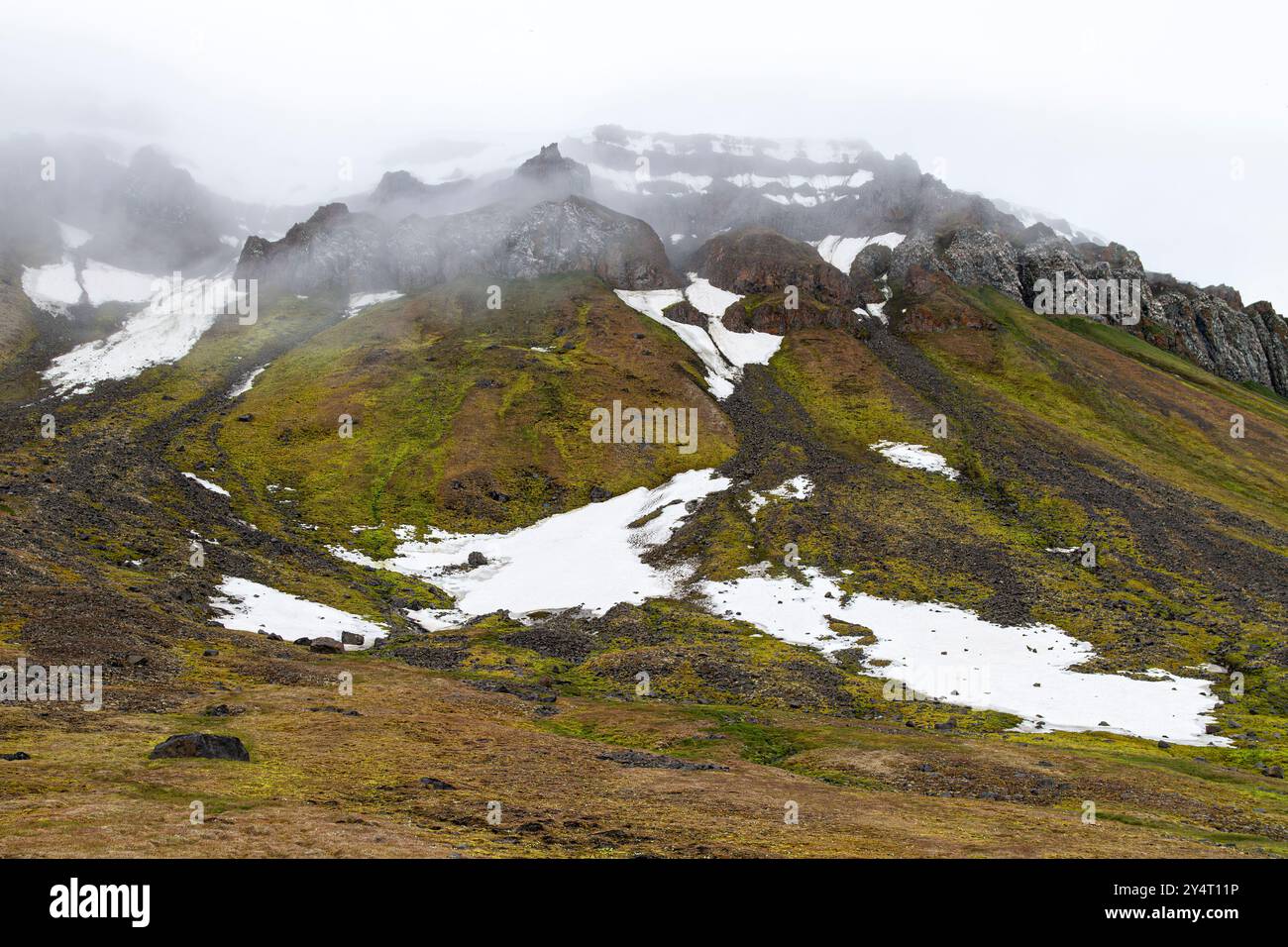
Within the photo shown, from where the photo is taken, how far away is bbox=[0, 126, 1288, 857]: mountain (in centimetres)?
3016

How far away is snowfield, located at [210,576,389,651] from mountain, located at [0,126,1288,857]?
51 cm

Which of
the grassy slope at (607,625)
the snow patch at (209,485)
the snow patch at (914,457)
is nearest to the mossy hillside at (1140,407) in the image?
the grassy slope at (607,625)

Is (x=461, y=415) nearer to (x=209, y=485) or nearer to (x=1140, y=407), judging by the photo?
(x=209, y=485)

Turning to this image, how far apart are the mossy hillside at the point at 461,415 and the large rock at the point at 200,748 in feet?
226

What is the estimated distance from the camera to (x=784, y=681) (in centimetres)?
6112

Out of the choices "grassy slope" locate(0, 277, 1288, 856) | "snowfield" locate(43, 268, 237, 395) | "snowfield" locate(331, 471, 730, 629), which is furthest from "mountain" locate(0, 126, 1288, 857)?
"snowfield" locate(43, 268, 237, 395)

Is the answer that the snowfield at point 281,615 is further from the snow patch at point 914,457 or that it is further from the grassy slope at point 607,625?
the snow patch at point 914,457

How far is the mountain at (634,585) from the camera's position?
3016 centimetres

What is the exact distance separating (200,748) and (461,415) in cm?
11026

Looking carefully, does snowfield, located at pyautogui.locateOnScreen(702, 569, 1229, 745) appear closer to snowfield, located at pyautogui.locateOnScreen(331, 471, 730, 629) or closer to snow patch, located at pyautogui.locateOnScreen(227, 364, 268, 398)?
snowfield, located at pyautogui.locateOnScreen(331, 471, 730, 629)
